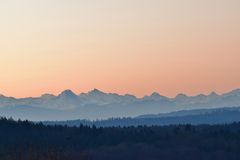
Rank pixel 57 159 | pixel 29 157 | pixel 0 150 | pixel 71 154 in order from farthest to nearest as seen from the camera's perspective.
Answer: pixel 71 154 → pixel 0 150 → pixel 29 157 → pixel 57 159

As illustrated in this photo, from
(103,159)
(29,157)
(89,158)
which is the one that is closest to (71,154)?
(89,158)

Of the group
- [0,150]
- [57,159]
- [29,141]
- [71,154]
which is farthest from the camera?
[29,141]

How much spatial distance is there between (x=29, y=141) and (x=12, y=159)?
54979 mm

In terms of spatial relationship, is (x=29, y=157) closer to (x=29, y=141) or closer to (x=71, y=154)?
(x=71, y=154)

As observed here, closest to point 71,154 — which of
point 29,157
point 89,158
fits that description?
point 89,158

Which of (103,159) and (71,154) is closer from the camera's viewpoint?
(71,154)

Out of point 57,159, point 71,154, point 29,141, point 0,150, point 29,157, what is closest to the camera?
point 57,159

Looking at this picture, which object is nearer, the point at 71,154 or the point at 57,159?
the point at 57,159

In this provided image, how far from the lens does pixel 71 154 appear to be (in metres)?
182

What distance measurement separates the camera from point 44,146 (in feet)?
617

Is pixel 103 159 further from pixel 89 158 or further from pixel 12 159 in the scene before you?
pixel 12 159

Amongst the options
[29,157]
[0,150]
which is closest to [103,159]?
[0,150]

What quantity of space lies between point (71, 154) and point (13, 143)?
55.1 feet

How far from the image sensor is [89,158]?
611 ft
